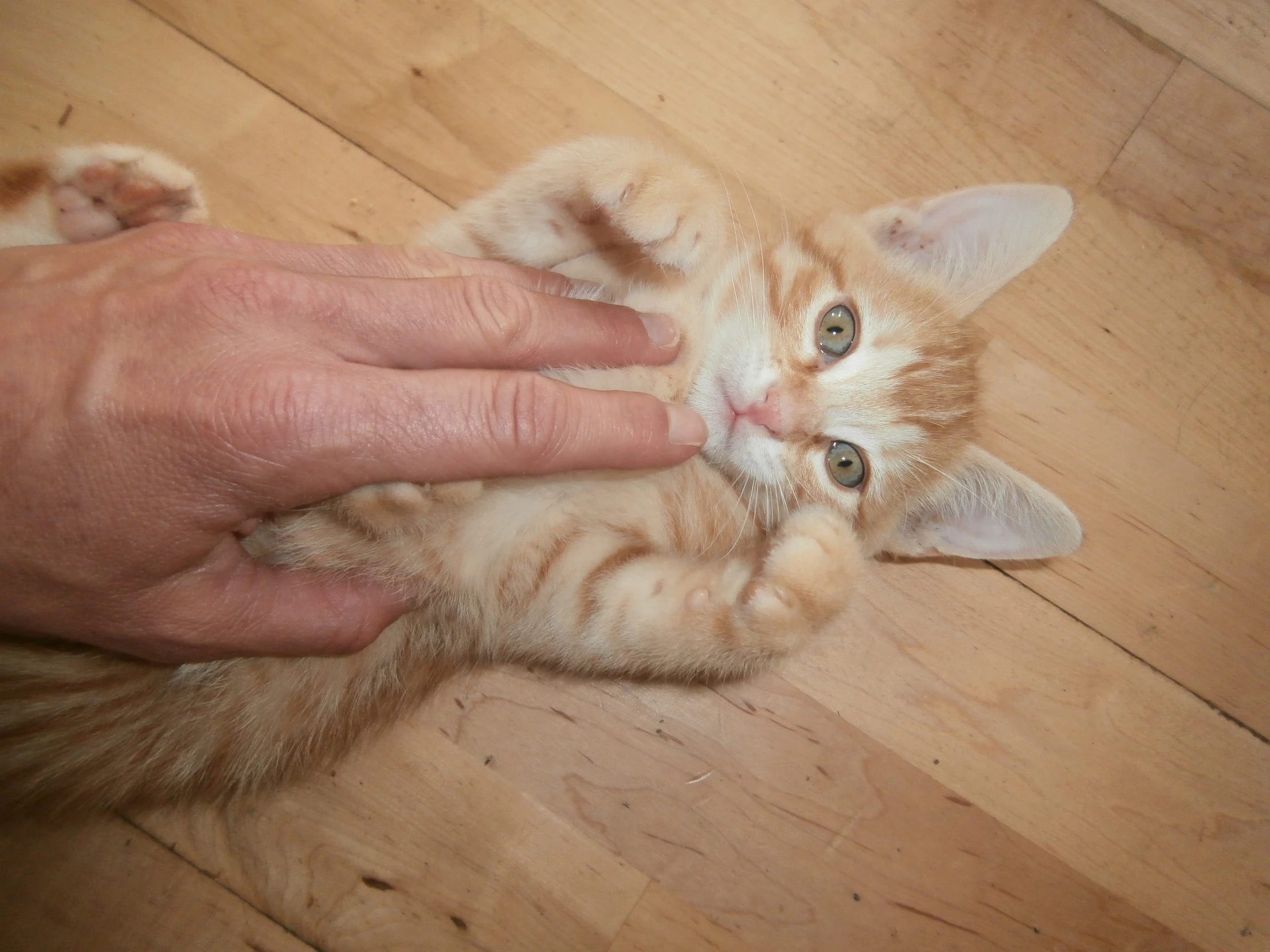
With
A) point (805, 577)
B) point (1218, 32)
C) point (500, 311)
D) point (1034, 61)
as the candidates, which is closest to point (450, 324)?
point (500, 311)

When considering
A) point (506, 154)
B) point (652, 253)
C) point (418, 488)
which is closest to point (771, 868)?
point (418, 488)

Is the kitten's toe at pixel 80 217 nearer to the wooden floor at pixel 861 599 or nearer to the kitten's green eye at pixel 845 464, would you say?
the wooden floor at pixel 861 599

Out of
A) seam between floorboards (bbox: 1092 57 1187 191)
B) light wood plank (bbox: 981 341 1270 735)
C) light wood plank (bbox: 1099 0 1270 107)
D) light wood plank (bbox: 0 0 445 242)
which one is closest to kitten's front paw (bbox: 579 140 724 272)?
light wood plank (bbox: 0 0 445 242)

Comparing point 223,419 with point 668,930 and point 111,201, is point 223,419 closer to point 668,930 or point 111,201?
point 111,201

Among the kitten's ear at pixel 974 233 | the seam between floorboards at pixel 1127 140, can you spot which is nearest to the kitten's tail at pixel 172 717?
the kitten's ear at pixel 974 233

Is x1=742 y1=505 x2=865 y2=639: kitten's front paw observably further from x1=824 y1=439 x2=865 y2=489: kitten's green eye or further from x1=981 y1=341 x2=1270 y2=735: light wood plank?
x1=981 y1=341 x2=1270 y2=735: light wood plank

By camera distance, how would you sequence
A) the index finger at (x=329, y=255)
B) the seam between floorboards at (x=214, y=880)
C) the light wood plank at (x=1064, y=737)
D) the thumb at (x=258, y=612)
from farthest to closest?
the light wood plank at (x=1064, y=737) → the seam between floorboards at (x=214, y=880) → the index finger at (x=329, y=255) → the thumb at (x=258, y=612)
